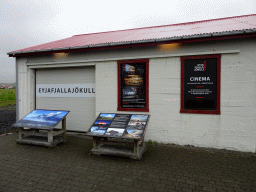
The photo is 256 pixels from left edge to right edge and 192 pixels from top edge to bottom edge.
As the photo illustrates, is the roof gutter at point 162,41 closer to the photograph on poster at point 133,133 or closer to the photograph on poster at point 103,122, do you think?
the photograph on poster at point 103,122

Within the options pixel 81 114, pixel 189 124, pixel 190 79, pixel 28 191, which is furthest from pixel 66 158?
pixel 190 79

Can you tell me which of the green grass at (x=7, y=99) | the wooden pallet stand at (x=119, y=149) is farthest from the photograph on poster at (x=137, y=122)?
the green grass at (x=7, y=99)

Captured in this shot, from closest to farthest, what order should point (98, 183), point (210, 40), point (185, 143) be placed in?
point (98, 183) < point (210, 40) < point (185, 143)

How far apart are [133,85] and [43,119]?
311 cm

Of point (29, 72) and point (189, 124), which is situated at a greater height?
point (29, 72)

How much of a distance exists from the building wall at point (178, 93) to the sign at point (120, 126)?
108 cm

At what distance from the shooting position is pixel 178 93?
5.73 metres

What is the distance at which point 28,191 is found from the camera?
3207mm

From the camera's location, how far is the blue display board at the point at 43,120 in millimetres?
5484

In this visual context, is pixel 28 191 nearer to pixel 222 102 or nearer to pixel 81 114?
pixel 81 114

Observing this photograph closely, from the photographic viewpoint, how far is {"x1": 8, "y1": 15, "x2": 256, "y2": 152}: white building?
518cm

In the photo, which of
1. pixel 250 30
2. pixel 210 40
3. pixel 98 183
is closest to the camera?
pixel 98 183

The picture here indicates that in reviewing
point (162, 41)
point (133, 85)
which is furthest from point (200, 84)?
point (133, 85)

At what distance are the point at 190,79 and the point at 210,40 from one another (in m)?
1.25
